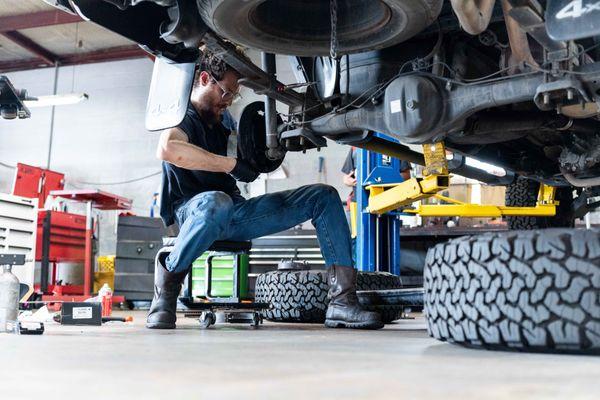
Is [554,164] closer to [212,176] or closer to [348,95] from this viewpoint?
[348,95]

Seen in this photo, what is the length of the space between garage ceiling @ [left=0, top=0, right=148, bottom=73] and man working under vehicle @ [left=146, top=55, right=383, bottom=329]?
24.6 ft

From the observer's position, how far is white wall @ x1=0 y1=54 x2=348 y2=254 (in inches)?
396

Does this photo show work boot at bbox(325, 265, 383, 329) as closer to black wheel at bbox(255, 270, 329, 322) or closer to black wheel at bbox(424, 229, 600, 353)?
black wheel at bbox(255, 270, 329, 322)

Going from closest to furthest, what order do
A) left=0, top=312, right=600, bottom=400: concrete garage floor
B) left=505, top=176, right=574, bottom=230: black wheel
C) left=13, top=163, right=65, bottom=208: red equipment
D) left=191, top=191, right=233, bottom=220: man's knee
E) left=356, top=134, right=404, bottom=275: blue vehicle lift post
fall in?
left=0, top=312, right=600, bottom=400: concrete garage floor → left=191, top=191, right=233, bottom=220: man's knee → left=505, top=176, right=574, bottom=230: black wheel → left=356, top=134, right=404, bottom=275: blue vehicle lift post → left=13, top=163, right=65, bottom=208: red equipment

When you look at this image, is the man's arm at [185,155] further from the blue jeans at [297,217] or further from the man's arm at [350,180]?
the man's arm at [350,180]

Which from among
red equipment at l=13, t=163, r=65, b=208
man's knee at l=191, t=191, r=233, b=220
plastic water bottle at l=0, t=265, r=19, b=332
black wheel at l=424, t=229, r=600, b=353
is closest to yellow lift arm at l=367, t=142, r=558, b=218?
man's knee at l=191, t=191, r=233, b=220

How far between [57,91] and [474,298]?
10815mm

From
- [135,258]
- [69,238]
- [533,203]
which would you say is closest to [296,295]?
[533,203]

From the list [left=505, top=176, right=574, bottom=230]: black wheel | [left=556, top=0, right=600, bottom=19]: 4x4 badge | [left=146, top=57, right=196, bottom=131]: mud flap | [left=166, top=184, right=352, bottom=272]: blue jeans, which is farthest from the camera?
[left=505, top=176, right=574, bottom=230]: black wheel

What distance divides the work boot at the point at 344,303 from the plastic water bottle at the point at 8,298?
1017 mm

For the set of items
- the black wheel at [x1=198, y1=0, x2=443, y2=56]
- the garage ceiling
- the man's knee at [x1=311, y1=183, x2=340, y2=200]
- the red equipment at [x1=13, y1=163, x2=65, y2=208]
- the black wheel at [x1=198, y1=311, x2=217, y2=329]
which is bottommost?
the black wheel at [x1=198, y1=311, x2=217, y2=329]

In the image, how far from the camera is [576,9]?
1305 mm

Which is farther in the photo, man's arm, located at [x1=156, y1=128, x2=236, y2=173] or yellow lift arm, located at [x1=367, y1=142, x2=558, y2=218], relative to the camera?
yellow lift arm, located at [x1=367, y1=142, x2=558, y2=218]

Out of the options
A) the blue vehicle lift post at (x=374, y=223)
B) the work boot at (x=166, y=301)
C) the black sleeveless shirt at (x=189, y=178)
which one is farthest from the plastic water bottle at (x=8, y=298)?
the blue vehicle lift post at (x=374, y=223)
